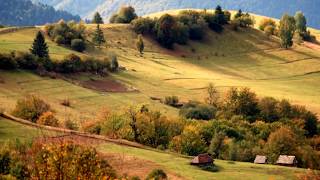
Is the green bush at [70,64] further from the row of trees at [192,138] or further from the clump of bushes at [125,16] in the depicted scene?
the clump of bushes at [125,16]

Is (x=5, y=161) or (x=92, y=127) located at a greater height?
(x=5, y=161)

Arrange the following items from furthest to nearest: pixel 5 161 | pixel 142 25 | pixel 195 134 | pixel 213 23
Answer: pixel 213 23
pixel 142 25
pixel 195 134
pixel 5 161

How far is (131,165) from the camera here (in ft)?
198

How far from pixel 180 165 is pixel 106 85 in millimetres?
52639

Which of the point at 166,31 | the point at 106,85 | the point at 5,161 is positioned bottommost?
the point at 106,85

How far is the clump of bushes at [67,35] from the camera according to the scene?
136375 millimetres

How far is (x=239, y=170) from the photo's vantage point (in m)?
62.6

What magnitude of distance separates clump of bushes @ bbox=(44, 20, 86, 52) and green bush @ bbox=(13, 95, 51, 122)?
5255 cm

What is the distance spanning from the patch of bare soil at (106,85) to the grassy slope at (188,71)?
9.68ft

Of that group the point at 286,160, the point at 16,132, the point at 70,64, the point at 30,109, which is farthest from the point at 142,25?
the point at 16,132

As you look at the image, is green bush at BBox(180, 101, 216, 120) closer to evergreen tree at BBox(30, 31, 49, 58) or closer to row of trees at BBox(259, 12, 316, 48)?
evergreen tree at BBox(30, 31, 49, 58)

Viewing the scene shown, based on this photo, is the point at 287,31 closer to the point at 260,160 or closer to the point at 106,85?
the point at 106,85

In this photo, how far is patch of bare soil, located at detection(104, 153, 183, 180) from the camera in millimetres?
57691

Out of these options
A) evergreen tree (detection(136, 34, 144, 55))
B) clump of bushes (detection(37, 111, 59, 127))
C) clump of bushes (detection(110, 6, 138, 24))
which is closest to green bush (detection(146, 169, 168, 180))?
clump of bushes (detection(37, 111, 59, 127))
